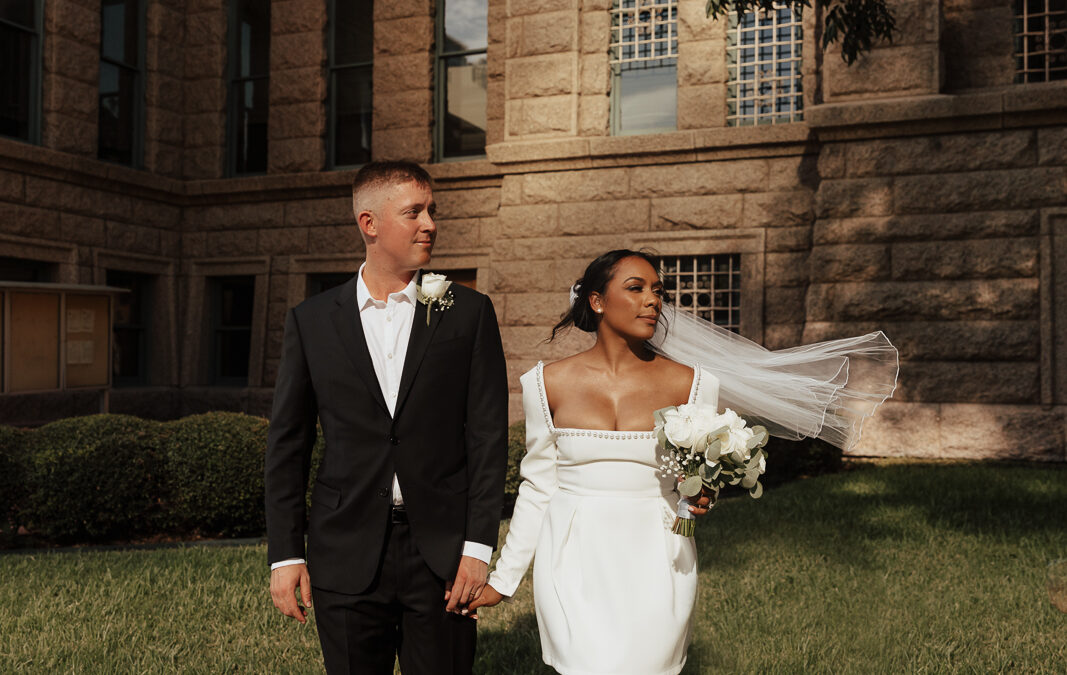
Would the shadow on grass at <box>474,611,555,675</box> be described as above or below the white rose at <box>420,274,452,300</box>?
below

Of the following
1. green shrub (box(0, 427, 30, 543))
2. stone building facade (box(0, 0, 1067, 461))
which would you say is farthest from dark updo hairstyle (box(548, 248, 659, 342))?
stone building facade (box(0, 0, 1067, 461))

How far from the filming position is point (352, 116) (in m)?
15.4

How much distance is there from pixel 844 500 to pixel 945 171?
14.8 ft

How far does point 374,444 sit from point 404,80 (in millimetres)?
12617

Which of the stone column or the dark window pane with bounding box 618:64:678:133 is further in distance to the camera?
the dark window pane with bounding box 618:64:678:133

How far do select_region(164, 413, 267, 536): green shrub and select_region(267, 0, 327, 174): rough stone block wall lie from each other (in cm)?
798

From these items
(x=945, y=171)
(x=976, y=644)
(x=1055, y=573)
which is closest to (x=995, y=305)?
(x=945, y=171)

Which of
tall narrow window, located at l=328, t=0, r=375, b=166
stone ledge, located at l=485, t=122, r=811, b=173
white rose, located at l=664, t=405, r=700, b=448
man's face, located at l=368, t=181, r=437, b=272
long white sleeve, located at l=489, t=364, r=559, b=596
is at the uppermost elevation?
tall narrow window, located at l=328, t=0, r=375, b=166

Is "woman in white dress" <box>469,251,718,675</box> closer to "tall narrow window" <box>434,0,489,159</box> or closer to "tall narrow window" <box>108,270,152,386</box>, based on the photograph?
"tall narrow window" <box>434,0,489,159</box>

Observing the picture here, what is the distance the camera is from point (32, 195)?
12.8 metres

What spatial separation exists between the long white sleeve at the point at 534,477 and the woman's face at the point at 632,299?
37 cm

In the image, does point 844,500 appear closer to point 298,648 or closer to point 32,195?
point 298,648

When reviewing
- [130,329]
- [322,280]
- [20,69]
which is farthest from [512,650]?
[20,69]

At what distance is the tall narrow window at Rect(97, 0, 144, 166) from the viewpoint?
579 inches
